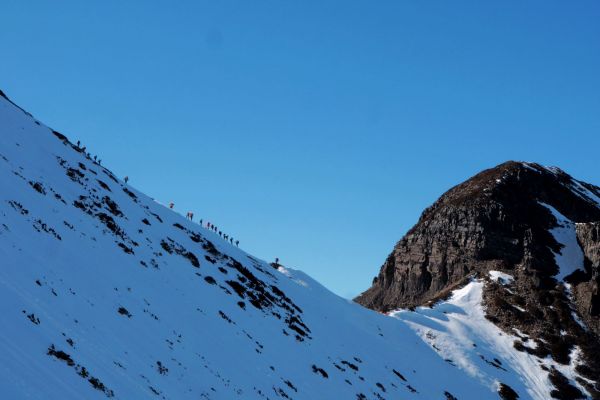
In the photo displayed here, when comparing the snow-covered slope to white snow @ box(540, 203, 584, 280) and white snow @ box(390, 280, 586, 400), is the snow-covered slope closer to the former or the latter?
white snow @ box(390, 280, 586, 400)

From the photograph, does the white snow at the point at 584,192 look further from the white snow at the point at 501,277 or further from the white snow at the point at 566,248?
the white snow at the point at 501,277

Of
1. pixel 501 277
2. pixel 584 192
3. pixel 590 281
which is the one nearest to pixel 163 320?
pixel 501 277

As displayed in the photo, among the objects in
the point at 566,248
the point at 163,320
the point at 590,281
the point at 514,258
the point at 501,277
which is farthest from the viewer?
the point at 566,248

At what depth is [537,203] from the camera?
10519 centimetres

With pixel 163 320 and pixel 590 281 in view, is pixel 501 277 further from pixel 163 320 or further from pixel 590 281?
pixel 163 320

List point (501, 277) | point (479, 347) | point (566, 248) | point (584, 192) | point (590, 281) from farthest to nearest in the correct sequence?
point (584, 192)
point (566, 248)
point (501, 277)
point (590, 281)
point (479, 347)

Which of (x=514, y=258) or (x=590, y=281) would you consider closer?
(x=590, y=281)

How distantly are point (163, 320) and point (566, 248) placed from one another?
258 feet

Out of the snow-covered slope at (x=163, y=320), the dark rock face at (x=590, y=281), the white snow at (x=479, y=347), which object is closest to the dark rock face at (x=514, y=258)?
the dark rock face at (x=590, y=281)

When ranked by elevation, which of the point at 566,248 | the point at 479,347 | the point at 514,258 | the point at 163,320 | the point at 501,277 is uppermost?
the point at 566,248

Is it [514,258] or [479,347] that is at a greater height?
[514,258]

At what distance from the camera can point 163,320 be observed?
33.7 metres

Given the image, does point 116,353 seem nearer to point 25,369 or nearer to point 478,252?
point 25,369

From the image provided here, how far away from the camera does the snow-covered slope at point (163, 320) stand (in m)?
22.6
